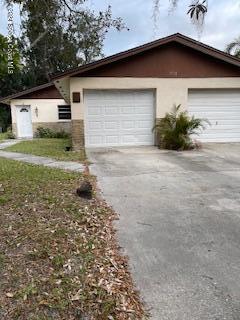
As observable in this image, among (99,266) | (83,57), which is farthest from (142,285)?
(83,57)

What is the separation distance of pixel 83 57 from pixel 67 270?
92.7 ft

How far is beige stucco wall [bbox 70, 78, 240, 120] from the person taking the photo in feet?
43.0

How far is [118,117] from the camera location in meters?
13.6

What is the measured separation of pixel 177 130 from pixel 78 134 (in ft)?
11.9

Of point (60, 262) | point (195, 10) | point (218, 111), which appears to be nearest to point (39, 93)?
point (218, 111)

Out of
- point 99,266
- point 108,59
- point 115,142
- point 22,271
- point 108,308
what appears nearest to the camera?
point 108,308

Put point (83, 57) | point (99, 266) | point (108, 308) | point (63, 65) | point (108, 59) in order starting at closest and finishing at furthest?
point (108, 308)
point (99, 266)
point (108, 59)
point (83, 57)
point (63, 65)

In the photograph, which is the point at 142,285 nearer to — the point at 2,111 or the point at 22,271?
the point at 22,271

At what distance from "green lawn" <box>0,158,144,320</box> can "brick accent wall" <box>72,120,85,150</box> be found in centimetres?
735

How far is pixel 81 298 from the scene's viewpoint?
2910mm

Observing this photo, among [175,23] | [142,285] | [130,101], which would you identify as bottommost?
[142,285]

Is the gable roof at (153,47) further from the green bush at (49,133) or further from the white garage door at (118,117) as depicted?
the green bush at (49,133)

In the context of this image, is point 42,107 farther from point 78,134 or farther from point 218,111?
point 218,111

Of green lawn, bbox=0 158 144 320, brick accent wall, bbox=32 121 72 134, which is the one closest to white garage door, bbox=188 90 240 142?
green lawn, bbox=0 158 144 320
